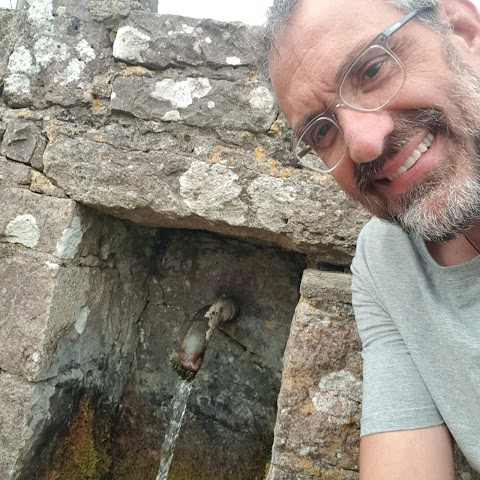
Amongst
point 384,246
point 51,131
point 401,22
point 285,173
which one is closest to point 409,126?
point 401,22

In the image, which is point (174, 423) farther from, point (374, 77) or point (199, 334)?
point (374, 77)

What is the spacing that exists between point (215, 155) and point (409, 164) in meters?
0.77

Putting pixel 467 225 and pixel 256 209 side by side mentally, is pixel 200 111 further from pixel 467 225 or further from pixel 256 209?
pixel 467 225

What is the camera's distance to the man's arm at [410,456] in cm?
104

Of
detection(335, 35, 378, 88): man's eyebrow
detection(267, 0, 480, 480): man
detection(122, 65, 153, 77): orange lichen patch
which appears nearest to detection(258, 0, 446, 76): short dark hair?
detection(267, 0, 480, 480): man

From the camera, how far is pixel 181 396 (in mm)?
1998

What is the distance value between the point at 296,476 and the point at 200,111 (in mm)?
1239

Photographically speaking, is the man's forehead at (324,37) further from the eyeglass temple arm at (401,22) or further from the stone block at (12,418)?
the stone block at (12,418)

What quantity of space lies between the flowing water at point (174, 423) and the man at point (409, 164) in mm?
1024

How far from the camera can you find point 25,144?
5.78ft

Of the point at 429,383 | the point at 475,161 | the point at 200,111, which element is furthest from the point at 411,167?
the point at 200,111

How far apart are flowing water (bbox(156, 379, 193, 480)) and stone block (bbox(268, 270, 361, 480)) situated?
0.64 metres

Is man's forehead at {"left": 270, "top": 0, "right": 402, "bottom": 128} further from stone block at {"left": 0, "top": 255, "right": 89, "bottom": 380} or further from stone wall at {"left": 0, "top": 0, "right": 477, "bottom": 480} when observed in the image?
stone block at {"left": 0, "top": 255, "right": 89, "bottom": 380}

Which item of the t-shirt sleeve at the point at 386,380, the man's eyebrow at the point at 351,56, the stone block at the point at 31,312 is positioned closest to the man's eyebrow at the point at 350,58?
the man's eyebrow at the point at 351,56
